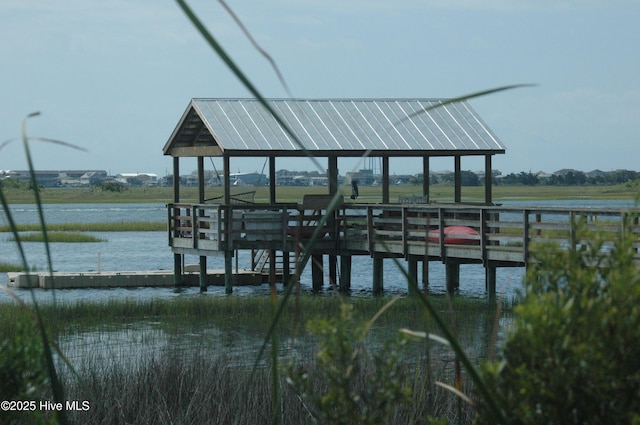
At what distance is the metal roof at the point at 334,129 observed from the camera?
2320cm

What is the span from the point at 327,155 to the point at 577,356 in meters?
20.5

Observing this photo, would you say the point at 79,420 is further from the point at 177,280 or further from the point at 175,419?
the point at 177,280

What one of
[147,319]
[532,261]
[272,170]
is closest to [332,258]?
[272,170]

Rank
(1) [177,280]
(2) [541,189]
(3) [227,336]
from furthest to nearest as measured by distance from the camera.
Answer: (2) [541,189] → (1) [177,280] → (3) [227,336]

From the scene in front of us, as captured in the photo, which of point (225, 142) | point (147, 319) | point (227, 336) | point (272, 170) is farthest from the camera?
point (272, 170)

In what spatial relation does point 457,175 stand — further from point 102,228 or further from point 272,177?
point 102,228

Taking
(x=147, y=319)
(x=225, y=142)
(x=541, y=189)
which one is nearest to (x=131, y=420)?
(x=147, y=319)

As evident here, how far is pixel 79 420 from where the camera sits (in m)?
8.52

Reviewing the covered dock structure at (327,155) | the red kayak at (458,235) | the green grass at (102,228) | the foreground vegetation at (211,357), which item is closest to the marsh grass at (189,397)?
the foreground vegetation at (211,357)

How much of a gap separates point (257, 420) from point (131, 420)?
3.44 ft

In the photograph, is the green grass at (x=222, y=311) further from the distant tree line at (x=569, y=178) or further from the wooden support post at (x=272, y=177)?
the distant tree line at (x=569, y=178)

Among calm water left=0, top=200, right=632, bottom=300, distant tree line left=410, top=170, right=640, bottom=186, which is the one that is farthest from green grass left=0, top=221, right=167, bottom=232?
distant tree line left=410, top=170, right=640, bottom=186

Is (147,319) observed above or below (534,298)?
below

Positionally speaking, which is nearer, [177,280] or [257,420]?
[257,420]
